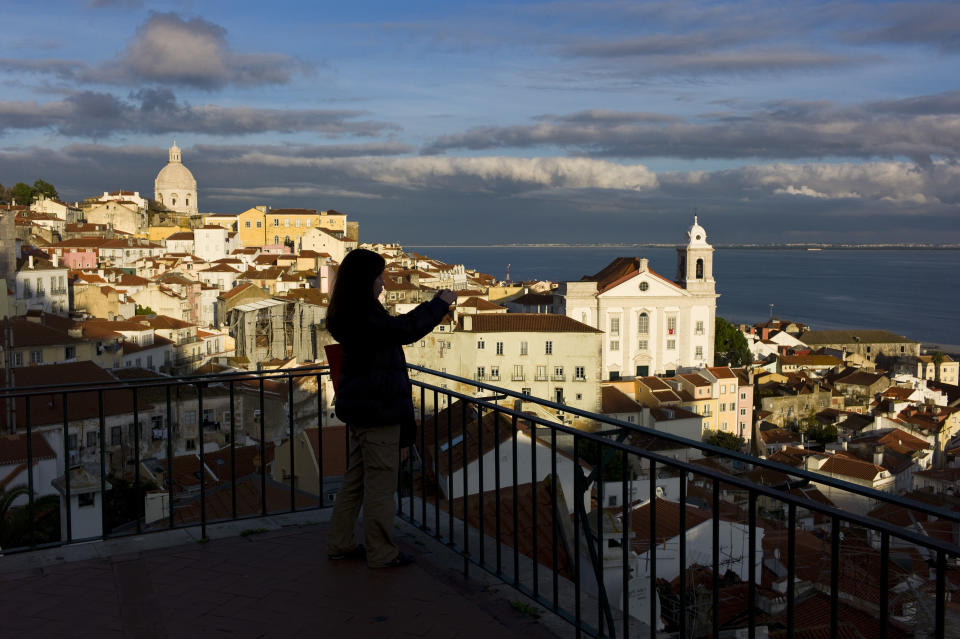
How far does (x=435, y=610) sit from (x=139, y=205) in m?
101

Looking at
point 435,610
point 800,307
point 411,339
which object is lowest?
point 800,307

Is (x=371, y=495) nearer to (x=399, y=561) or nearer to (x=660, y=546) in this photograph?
(x=399, y=561)

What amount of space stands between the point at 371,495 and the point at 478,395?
706 cm

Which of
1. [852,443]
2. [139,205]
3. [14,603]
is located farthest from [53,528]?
[139,205]

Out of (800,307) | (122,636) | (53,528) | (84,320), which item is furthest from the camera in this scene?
(800,307)

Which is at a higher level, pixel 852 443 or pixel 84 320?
pixel 84 320

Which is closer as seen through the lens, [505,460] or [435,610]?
[435,610]

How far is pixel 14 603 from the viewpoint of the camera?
3656 millimetres

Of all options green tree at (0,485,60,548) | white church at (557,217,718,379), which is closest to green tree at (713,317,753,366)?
white church at (557,217,718,379)

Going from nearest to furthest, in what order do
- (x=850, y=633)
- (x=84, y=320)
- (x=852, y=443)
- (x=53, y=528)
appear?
1. (x=850, y=633)
2. (x=53, y=528)
3. (x=852, y=443)
4. (x=84, y=320)

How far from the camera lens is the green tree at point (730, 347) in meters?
64.9

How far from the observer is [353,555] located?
419 centimetres

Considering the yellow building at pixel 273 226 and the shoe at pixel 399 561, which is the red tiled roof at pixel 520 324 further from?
the yellow building at pixel 273 226

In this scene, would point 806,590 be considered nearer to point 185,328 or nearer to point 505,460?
point 505,460
